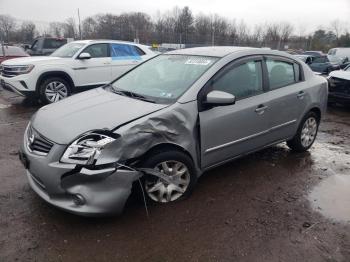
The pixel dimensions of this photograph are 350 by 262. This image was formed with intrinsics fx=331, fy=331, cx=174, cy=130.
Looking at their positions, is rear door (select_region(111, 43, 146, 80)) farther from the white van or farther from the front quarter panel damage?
the white van

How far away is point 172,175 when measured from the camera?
3389mm

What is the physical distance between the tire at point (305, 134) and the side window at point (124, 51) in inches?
219

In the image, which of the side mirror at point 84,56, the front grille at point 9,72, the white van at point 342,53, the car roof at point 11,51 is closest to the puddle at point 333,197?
the side mirror at point 84,56

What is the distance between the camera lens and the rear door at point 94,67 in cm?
836

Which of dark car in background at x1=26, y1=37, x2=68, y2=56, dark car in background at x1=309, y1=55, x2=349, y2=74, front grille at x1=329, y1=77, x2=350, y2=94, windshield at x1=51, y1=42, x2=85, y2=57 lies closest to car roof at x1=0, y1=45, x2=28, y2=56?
dark car in background at x1=26, y1=37, x2=68, y2=56

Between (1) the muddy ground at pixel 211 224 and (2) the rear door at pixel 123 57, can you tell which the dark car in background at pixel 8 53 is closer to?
(2) the rear door at pixel 123 57

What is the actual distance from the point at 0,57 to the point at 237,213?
1241 centimetres

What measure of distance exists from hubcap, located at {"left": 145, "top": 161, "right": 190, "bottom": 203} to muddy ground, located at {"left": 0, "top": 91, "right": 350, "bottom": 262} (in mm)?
128

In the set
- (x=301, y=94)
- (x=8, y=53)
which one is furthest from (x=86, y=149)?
(x=8, y=53)

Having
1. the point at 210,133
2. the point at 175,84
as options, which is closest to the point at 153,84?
the point at 175,84

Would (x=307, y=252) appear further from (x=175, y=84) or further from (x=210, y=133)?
(x=175, y=84)

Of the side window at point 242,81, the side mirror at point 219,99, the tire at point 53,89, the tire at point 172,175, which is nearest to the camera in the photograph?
the tire at point 172,175

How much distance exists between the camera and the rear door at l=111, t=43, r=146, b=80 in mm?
8922

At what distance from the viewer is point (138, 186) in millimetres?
3215
